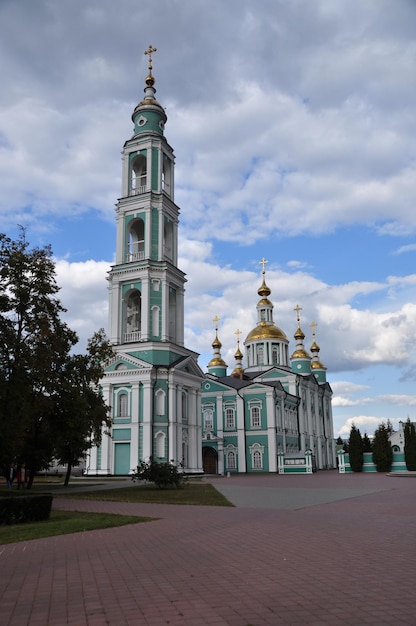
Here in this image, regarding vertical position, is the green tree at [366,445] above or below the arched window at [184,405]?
below

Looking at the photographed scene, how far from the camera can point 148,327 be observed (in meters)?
39.8

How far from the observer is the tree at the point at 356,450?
4731cm

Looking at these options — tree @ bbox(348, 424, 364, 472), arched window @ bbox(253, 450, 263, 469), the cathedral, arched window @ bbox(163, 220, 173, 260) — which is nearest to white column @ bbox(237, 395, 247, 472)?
the cathedral

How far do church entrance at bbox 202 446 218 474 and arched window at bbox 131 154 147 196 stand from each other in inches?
945

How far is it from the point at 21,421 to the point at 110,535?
28.8 feet

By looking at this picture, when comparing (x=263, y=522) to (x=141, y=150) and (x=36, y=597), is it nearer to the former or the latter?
(x=36, y=597)

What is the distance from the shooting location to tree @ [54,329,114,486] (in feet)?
76.1

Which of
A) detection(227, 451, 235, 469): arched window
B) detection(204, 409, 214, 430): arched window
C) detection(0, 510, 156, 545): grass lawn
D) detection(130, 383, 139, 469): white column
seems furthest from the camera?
detection(204, 409, 214, 430): arched window

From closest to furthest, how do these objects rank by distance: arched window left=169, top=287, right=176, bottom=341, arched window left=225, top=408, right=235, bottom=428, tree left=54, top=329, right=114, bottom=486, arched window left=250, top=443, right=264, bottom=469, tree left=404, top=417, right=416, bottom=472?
tree left=54, top=329, right=114, bottom=486, arched window left=169, top=287, right=176, bottom=341, tree left=404, top=417, right=416, bottom=472, arched window left=250, top=443, right=264, bottom=469, arched window left=225, top=408, right=235, bottom=428

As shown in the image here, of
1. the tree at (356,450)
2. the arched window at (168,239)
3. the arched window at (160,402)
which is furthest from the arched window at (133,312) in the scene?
the tree at (356,450)

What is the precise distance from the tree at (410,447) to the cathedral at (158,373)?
950 centimetres

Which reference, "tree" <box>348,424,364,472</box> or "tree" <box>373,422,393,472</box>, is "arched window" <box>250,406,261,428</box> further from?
"tree" <box>373,422,393,472</box>

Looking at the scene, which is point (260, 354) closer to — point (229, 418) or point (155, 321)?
point (229, 418)

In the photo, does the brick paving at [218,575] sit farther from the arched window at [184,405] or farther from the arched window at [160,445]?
the arched window at [184,405]
